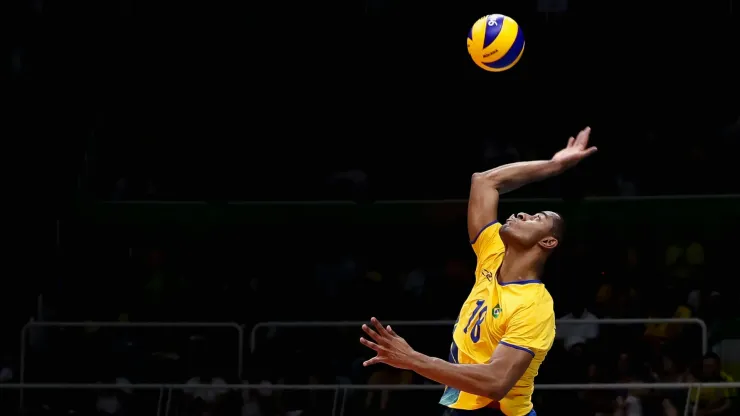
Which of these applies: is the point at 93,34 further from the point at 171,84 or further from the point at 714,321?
the point at 714,321

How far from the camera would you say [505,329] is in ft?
20.2

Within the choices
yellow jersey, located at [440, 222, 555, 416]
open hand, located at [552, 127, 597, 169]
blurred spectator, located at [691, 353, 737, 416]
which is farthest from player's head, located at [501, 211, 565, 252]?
blurred spectator, located at [691, 353, 737, 416]

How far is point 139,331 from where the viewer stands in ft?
42.0

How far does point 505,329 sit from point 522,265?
42cm

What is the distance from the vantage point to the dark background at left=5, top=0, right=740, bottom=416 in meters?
13.7

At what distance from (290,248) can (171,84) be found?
9.97 feet

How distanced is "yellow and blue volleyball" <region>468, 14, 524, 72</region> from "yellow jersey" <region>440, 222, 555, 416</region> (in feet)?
7.98

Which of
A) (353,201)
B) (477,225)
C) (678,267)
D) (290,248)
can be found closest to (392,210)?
(353,201)

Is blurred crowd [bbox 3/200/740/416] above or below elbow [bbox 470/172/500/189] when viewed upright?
below

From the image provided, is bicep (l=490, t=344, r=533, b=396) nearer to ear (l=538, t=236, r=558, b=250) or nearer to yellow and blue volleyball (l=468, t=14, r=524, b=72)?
ear (l=538, t=236, r=558, b=250)

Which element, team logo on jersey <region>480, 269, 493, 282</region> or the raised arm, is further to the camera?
the raised arm

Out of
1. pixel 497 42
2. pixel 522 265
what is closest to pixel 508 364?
pixel 522 265

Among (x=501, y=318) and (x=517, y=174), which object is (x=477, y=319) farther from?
(x=517, y=174)

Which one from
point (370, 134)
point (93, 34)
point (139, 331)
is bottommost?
point (139, 331)
